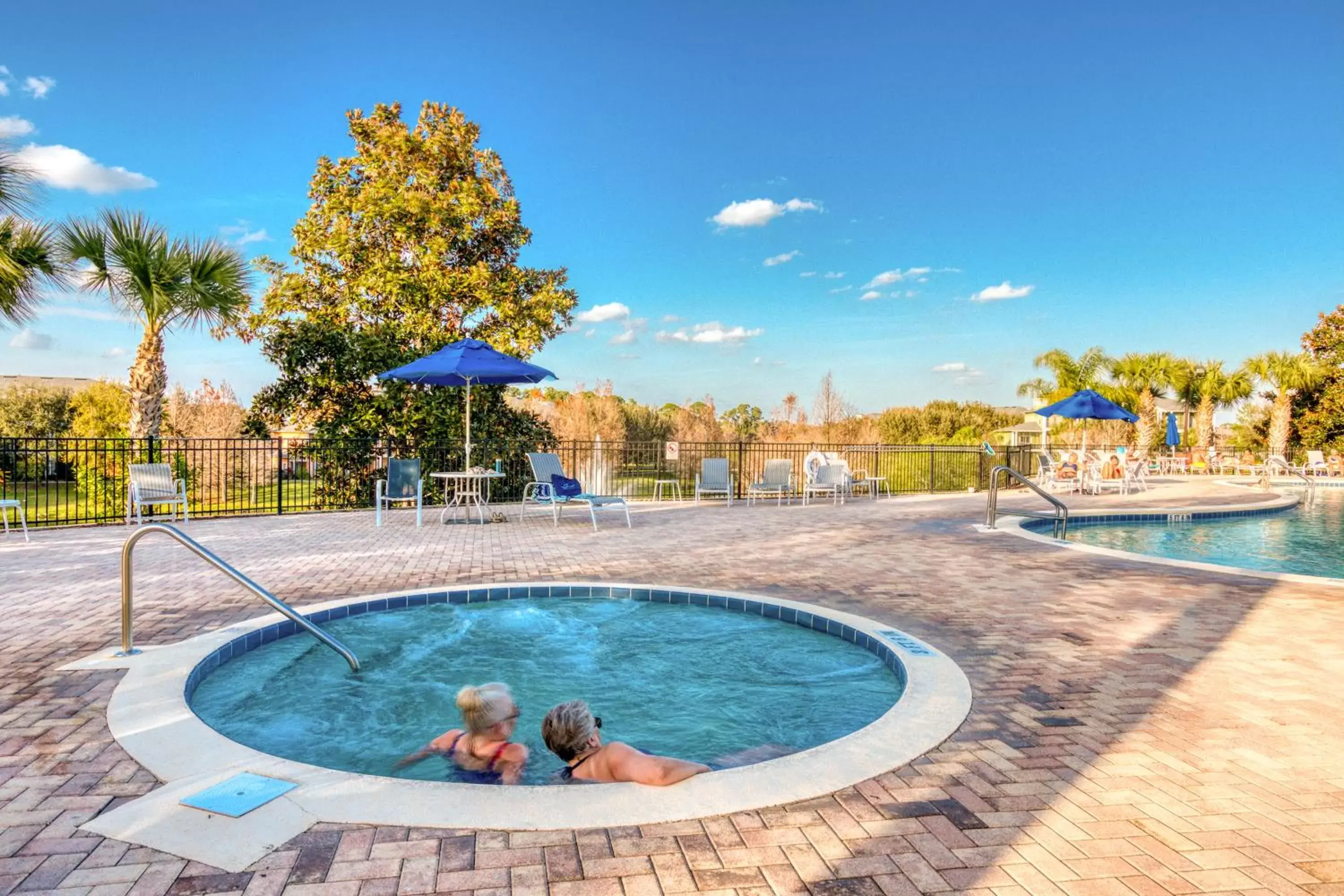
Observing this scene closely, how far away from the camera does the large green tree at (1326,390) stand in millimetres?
27641

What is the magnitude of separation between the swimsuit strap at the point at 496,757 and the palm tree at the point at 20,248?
10.3 m

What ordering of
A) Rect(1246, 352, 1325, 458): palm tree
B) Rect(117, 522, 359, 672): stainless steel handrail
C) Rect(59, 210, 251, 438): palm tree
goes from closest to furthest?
Rect(117, 522, 359, 672): stainless steel handrail → Rect(59, 210, 251, 438): palm tree → Rect(1246, 352, 1325, 458): palm tree

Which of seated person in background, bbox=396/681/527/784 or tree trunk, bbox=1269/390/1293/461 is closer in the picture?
seated person in background, bbox=396/681/527/784

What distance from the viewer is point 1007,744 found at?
113 inches

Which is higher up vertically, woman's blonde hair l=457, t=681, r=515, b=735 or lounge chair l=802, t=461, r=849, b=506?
lounge chair l=802, t=461, r=849, b=506

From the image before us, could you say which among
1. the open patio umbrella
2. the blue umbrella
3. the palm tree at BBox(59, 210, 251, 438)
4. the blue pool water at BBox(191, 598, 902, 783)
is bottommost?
the blue pool water at BBox(191, 598, 902, 783)

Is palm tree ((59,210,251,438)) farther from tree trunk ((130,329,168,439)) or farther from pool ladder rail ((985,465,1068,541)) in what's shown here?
pool ladder rail ((985,465,1068,541))

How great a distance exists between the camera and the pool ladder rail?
8.82 meters

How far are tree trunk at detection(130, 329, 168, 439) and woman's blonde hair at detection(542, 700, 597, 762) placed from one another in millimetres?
10789

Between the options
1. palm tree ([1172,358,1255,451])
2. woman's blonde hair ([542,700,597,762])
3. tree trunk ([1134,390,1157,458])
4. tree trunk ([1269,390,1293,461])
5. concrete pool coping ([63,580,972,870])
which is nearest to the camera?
concrete pool coping ([63,580,972,870])

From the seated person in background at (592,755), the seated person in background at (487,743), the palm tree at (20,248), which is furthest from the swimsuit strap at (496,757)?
the palm tree at (20,248)

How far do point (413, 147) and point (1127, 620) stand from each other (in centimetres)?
1520

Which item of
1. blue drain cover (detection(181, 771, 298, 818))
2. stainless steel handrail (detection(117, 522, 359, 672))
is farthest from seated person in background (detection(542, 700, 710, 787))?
stainless steel handrail (detection(117, 522, 359, 672))

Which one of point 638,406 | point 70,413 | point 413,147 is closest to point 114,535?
point 413,147
